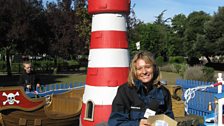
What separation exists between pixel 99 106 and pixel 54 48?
29991 millimetres

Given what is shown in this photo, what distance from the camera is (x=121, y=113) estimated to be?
9.00 ft

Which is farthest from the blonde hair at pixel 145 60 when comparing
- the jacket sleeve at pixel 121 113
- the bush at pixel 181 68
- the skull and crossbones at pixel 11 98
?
the bush at pixel 181 68

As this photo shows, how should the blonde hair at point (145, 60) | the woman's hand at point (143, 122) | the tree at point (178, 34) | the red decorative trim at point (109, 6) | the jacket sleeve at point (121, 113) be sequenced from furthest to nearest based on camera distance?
the tree at point (178, 34), the red decorative trim at point (109, 6), the blonde hair at point (145, 60), the jacket sleeve at point (121, 113), the woman's hand at point (143, 122)

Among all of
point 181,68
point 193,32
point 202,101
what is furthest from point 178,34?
point 202,101

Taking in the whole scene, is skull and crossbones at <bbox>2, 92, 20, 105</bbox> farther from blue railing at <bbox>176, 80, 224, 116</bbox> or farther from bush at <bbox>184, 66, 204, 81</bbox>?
bush at <bbox>184, 66, 204, 81</bbox>

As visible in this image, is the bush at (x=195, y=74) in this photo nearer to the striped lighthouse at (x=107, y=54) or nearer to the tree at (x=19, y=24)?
the tree at (x=19, y=24)

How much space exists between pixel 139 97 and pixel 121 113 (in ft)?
0.56

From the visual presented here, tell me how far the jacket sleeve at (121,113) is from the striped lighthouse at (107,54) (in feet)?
7.63

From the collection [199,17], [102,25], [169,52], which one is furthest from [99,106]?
[199,17]

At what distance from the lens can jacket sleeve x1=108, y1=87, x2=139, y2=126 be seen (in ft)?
8.97

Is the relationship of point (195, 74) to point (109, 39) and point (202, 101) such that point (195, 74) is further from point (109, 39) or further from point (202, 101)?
point (109, 39)

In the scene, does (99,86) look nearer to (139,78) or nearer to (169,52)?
(139,78)

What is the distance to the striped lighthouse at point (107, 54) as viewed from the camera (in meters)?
5.11

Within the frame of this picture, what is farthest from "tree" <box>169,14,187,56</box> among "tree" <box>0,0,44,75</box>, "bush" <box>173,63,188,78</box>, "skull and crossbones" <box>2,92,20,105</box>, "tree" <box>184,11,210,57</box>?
"skull and crossbones" <box>2,92,20,105</box>
